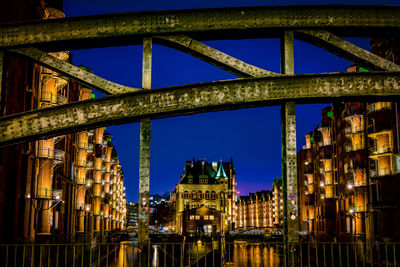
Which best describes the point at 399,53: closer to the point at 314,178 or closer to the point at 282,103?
the point at 282,103

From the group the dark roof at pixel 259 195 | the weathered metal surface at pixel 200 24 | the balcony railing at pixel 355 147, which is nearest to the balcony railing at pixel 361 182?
the balcony railing at pixel 355 147

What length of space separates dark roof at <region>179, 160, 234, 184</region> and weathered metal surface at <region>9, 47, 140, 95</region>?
356ft

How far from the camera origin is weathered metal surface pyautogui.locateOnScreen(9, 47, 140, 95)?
7.93m

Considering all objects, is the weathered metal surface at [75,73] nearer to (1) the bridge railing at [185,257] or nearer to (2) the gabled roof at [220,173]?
(1) the bridge railing at [185,257]

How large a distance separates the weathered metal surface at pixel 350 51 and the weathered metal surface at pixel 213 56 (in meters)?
1.18

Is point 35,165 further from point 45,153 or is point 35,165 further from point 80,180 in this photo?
point 80,180

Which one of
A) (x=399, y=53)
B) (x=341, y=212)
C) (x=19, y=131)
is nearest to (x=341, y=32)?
(x=19, y=131)

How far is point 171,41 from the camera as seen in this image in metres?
8.20

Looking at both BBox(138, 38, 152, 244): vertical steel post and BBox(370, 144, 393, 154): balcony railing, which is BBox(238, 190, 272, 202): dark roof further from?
BBox(138, 38, 152, 244): vertical steel post

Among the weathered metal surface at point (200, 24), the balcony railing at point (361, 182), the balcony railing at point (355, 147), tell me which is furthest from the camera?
the balcony railing at point (355, 147)

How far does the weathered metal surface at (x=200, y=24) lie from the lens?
8.20 metres

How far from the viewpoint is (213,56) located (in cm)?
798

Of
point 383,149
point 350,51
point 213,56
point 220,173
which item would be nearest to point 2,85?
point 213,56

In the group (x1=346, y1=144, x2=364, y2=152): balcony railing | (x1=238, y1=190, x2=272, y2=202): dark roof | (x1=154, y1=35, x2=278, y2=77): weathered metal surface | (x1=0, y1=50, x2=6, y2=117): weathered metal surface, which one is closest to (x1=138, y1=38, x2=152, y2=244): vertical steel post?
(x1=154, y1=35, x2=278, y2=77): weathered metal surface
